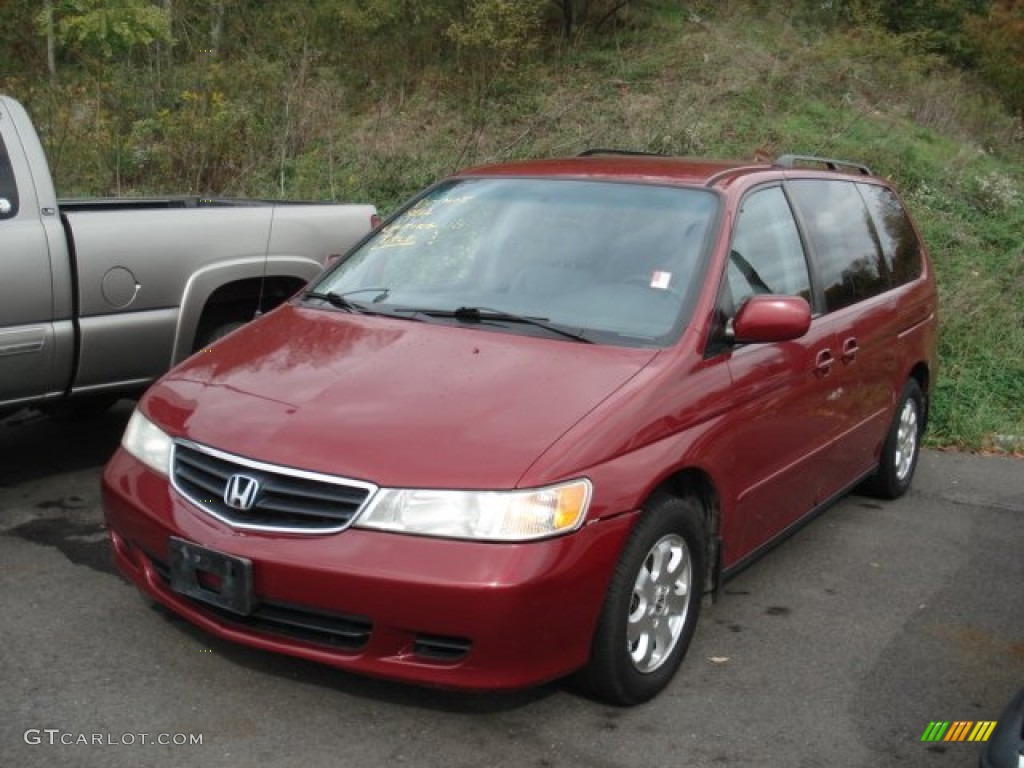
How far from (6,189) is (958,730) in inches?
183

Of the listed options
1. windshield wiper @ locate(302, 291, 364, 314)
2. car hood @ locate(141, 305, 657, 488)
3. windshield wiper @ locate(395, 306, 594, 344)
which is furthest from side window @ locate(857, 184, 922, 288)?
windshield wiper @ locate(302, 291, 364, 314)

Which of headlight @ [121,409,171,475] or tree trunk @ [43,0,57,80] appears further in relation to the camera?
tree trunk @ [43,0,57,80]

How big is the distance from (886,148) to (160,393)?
11504mm

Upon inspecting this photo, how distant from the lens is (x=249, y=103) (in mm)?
14852

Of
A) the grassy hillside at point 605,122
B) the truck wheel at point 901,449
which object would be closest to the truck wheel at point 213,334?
the truck wheel at point 901,449

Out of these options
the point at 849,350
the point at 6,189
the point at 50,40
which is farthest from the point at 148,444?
the point at 50,40

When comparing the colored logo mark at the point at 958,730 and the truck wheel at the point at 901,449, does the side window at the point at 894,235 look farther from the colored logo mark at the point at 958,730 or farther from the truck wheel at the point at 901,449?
the colored logo mark at the point at 958,730

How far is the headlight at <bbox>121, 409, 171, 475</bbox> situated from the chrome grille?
21cm

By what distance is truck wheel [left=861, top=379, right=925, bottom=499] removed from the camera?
603 cm

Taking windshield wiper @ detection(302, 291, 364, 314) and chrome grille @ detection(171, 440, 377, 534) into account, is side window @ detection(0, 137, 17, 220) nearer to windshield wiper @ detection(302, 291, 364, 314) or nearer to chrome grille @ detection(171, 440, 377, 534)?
windshield wiper @ detection(302, 291, 364, 314)

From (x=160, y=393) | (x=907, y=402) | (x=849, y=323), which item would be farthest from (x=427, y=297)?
(x=907, y=402)

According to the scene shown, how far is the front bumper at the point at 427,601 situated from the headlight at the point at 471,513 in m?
0.03

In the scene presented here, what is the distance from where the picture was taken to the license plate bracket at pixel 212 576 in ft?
11.0

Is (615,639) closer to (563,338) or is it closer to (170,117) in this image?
(563,338)
